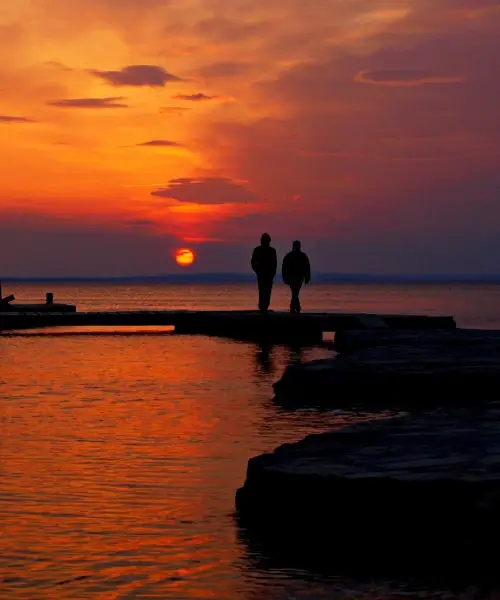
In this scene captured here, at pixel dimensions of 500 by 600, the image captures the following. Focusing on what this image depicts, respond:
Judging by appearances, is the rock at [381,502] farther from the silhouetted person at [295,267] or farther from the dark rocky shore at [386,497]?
the silhouetted person at [295,267]

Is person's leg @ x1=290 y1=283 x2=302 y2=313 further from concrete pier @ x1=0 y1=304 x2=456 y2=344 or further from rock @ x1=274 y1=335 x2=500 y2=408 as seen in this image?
rock @ x1=274 y1=335 x2=500 y2=408

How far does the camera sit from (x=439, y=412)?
9.91 metres

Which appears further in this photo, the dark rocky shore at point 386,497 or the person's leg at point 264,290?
the person's leg at point 264,290

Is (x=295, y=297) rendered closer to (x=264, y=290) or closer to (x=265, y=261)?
(x=264, y=290)

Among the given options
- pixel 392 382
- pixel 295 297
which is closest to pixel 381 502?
pixel 392 382

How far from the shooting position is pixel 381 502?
6.82 meters

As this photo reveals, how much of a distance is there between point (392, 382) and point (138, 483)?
5.67m

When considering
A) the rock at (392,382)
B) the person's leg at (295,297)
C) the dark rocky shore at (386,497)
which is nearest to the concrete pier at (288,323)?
the person's leg at (295,297)

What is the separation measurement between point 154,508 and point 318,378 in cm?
655

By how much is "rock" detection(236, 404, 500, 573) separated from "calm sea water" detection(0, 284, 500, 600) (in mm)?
322

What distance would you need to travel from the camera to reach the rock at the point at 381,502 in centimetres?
651

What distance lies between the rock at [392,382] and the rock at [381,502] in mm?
5442

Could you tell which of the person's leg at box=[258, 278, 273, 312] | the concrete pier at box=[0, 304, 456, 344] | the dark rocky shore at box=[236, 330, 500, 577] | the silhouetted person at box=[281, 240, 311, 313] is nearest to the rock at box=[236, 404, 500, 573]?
the dark rocky shore at box=[236, 330, 500, 577]

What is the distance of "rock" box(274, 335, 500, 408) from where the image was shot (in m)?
13.5
